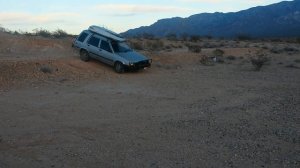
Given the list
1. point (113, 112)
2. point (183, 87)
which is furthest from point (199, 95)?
point (113, 112)

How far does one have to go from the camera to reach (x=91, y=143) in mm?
11648

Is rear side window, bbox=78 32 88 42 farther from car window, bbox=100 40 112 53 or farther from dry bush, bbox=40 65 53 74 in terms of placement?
dry bush, bbox=40 65 53 74

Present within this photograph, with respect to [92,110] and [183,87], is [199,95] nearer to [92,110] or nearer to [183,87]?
[183,87]

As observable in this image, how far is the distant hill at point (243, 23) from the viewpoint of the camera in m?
128

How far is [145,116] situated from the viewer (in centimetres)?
1474

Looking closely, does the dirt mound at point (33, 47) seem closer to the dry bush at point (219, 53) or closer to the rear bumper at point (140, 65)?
the rear bumper at point (140, 65)

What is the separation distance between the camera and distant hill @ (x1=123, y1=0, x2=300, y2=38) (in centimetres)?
12800

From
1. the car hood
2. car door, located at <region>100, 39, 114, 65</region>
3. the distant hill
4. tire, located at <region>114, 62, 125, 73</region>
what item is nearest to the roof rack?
car door, located at <region>100, 39, 114, 65</region>

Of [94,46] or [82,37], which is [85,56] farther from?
[82,37]

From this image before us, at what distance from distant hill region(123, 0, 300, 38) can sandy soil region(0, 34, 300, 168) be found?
9627 centimetres

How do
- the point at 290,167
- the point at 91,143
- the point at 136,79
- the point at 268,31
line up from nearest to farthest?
the point at 290,167, the point at 91,143, the point at 136,79, the point at 268,31

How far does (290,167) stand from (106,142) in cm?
396

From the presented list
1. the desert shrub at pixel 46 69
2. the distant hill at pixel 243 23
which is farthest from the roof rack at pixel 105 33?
the distant hill at pixel 243 23

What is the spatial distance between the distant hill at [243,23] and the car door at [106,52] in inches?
3714
